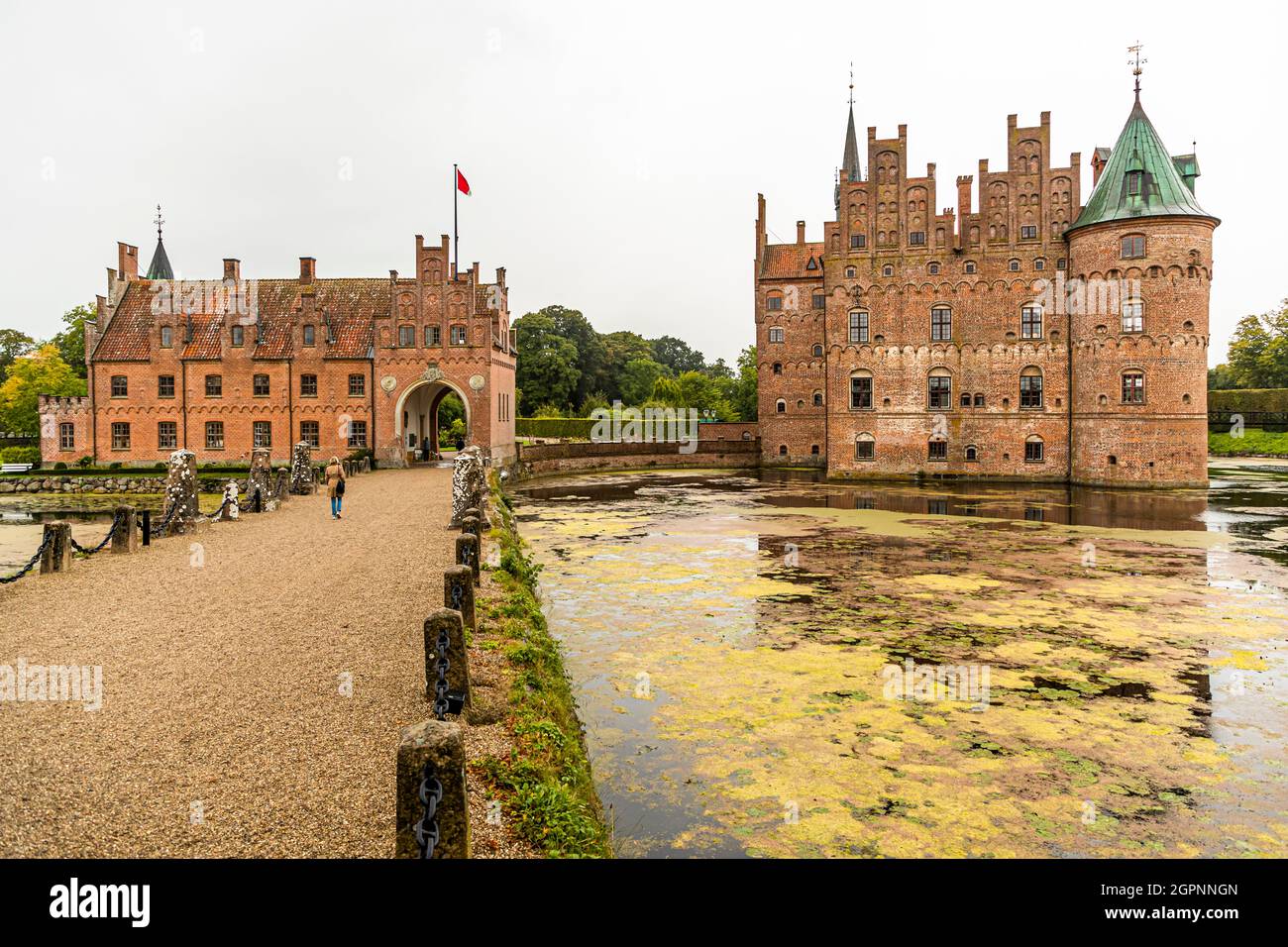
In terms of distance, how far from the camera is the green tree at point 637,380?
82875 millimetres

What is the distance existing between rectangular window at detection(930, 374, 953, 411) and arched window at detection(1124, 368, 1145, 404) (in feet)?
23.3

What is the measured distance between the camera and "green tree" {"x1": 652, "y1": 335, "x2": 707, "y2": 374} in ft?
362

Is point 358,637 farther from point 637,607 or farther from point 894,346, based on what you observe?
point 894,346

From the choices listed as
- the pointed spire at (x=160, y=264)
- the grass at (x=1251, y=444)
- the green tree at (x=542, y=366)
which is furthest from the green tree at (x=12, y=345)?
the grass at (x=1251, y=444)

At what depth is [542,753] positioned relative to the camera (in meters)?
6.04

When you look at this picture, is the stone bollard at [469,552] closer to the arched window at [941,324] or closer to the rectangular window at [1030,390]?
the arched window at [941,324]

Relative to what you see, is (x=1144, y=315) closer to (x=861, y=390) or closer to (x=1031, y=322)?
(x=1031, y=322)

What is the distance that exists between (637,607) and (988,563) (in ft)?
24.9

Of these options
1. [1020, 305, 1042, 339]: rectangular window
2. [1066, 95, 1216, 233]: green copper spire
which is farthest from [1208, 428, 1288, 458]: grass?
[1066, 95, 1216, 233]: green copper spire

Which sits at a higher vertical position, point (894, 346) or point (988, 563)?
point (894, 346)

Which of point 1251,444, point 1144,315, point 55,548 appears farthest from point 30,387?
point 1251,444
